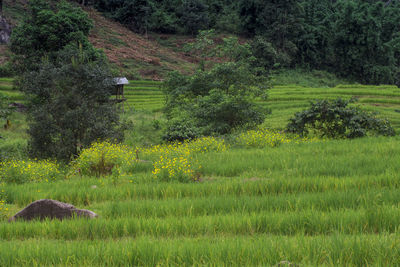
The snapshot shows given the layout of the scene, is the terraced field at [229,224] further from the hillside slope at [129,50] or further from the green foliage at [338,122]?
the hillside slope at [129,50]

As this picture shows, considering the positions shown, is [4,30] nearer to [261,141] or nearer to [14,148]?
[14,148]

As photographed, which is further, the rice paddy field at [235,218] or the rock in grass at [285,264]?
the rice paddy field at [235,218]

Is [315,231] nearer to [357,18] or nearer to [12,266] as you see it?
[12,266]

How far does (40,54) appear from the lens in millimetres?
29578

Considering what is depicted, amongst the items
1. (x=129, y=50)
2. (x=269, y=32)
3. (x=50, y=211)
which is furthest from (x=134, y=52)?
(x=50, y=211)

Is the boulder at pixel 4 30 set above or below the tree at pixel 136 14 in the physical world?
below

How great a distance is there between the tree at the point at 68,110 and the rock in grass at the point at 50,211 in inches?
398

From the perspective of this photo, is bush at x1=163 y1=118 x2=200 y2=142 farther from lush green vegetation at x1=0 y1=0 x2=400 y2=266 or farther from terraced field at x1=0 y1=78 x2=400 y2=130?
terraced field at x1=0 y1=78 x2=400 y2=130

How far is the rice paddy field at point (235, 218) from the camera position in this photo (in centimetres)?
395

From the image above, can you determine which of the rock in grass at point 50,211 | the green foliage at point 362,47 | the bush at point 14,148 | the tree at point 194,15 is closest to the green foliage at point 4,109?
the bush at point 14,148

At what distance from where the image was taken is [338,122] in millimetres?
16531

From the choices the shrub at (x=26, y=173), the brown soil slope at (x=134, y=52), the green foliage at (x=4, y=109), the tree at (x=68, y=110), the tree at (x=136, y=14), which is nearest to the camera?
the shrub at (x=26, y=173)

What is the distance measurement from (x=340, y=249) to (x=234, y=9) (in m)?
79.2

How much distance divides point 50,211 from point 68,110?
37.2ft
